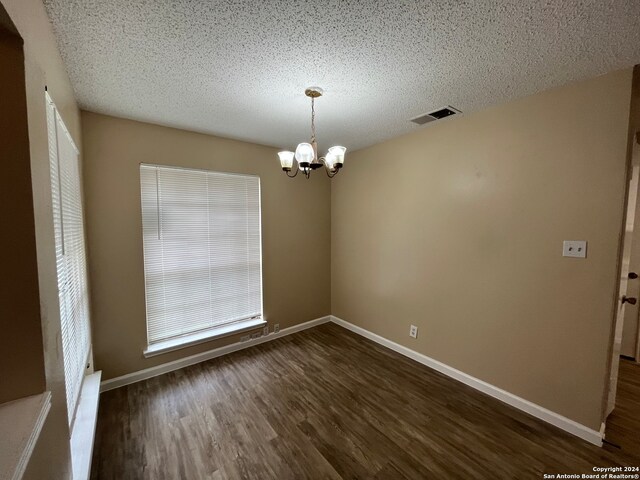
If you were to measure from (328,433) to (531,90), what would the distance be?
2.97 metres

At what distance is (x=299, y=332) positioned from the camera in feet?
11.7

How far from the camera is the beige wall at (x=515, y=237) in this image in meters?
1.72

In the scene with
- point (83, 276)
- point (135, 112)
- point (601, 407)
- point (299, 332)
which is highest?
point (135, 112)

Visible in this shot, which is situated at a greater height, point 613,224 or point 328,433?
point 613,224

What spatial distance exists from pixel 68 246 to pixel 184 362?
1748mm

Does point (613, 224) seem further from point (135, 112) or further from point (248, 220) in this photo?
point (135, 112)

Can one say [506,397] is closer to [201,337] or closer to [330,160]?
[330,160]

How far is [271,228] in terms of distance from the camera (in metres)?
3.31

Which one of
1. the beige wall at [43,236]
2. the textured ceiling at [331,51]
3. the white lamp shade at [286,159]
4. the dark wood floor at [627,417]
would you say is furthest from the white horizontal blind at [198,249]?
the dark wood floor at [627,417]

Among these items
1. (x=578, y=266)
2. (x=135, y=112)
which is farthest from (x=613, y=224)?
(x=135, y=112)

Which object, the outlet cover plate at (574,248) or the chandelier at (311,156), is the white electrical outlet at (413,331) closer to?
the outlet cover plate at (574,248)

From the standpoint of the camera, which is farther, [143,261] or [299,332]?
[299,332]

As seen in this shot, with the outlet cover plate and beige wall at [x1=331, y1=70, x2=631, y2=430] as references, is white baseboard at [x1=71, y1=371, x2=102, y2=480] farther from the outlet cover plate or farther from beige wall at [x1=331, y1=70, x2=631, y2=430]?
the outlet cover plate

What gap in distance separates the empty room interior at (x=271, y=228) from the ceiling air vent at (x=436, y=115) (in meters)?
0.03
